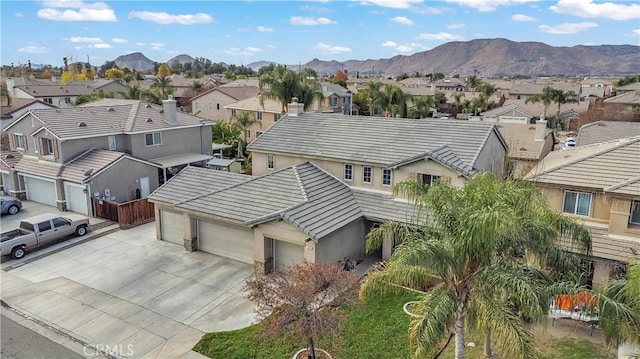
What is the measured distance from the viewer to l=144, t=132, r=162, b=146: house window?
35.4 m

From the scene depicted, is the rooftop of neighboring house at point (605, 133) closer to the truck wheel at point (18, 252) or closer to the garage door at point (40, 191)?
the truck wheel at point (18, 252)

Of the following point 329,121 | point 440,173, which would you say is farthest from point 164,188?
point 440,173

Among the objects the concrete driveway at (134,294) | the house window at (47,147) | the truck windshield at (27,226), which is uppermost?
the house window at (47,147)

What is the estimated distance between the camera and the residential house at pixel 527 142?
3600 cm

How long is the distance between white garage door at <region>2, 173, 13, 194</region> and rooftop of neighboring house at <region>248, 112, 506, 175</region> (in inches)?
777

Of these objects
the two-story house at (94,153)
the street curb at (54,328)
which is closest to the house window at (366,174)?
the street curb at (54,328)

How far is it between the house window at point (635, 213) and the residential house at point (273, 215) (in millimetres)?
8837

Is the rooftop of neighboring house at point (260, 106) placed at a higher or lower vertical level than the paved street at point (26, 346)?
higher

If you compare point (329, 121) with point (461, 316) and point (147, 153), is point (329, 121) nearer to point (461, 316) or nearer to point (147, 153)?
point (147, 153)

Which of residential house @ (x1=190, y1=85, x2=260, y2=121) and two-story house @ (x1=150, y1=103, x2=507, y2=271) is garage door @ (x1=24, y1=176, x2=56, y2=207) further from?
residential house @ (x1=190, y1=85, x2=260, y2=121)

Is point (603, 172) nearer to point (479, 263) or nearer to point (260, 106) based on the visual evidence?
point (479, 263)

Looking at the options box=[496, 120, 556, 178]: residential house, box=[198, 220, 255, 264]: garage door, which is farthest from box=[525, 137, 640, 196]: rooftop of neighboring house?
box=[496, 120, 556, 178]: residential house

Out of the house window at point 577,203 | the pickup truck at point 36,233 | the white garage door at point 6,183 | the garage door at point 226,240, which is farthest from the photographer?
the white garage door at point 6,183

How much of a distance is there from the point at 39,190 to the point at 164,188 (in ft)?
43.0
